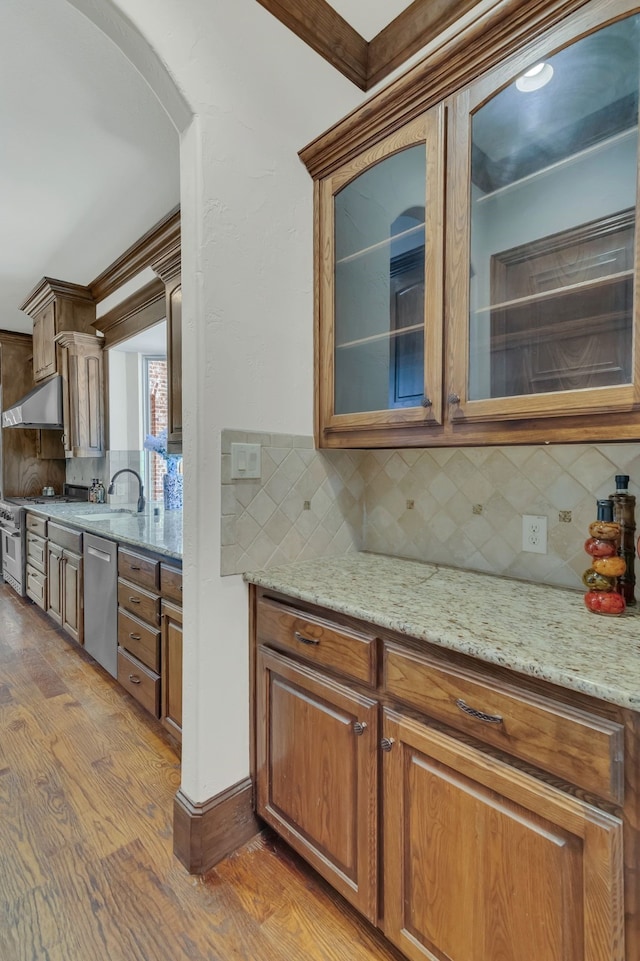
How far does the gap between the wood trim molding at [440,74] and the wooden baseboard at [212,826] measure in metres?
2.15

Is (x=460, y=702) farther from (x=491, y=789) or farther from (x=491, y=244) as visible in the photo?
(x=491, y=244)

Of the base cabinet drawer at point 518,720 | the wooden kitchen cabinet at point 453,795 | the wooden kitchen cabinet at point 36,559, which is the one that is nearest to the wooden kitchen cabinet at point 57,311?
the wooden kitchen cabinet at point 36,559

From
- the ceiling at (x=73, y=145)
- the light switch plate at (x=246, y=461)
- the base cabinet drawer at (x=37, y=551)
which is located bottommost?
the base cabinet drawer at (x=37, y=551)

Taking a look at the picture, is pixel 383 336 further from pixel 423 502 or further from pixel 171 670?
pixel 171 670

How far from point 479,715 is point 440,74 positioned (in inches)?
64.2

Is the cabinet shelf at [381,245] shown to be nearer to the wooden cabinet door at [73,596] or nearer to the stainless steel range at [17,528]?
the wooden cabinet door at [73,596]

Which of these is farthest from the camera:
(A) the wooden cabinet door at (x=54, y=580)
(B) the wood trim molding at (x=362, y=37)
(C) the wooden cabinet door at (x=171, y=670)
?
(A) the wooden cabinet door at (x=54, y=580)

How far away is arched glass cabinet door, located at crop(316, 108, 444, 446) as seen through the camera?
134cm

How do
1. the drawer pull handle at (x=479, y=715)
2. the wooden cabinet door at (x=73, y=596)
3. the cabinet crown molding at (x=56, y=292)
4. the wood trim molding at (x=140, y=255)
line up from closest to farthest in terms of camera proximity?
the drawer pull handle at (x=479, y=715) < the wood trim molding at (x=140, y=255) < the wooden cabinet door at (x=73, y=596) < the cabinet crown molding at (x=56, y=292)

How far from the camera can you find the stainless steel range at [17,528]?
4.04 metres

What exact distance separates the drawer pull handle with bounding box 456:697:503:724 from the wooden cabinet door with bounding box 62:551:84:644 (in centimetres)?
263

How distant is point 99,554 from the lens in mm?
2621

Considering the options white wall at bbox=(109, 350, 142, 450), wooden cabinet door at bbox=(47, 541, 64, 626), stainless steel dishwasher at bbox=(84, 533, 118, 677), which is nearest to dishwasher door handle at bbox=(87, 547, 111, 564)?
stainless steel dishwasher at bbox=(84, 533, 118, 677)

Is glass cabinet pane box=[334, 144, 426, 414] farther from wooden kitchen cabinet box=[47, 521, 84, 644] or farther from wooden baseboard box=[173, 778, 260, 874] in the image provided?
wooden kitchen cabinet box=[47, 521, 84, 644]
